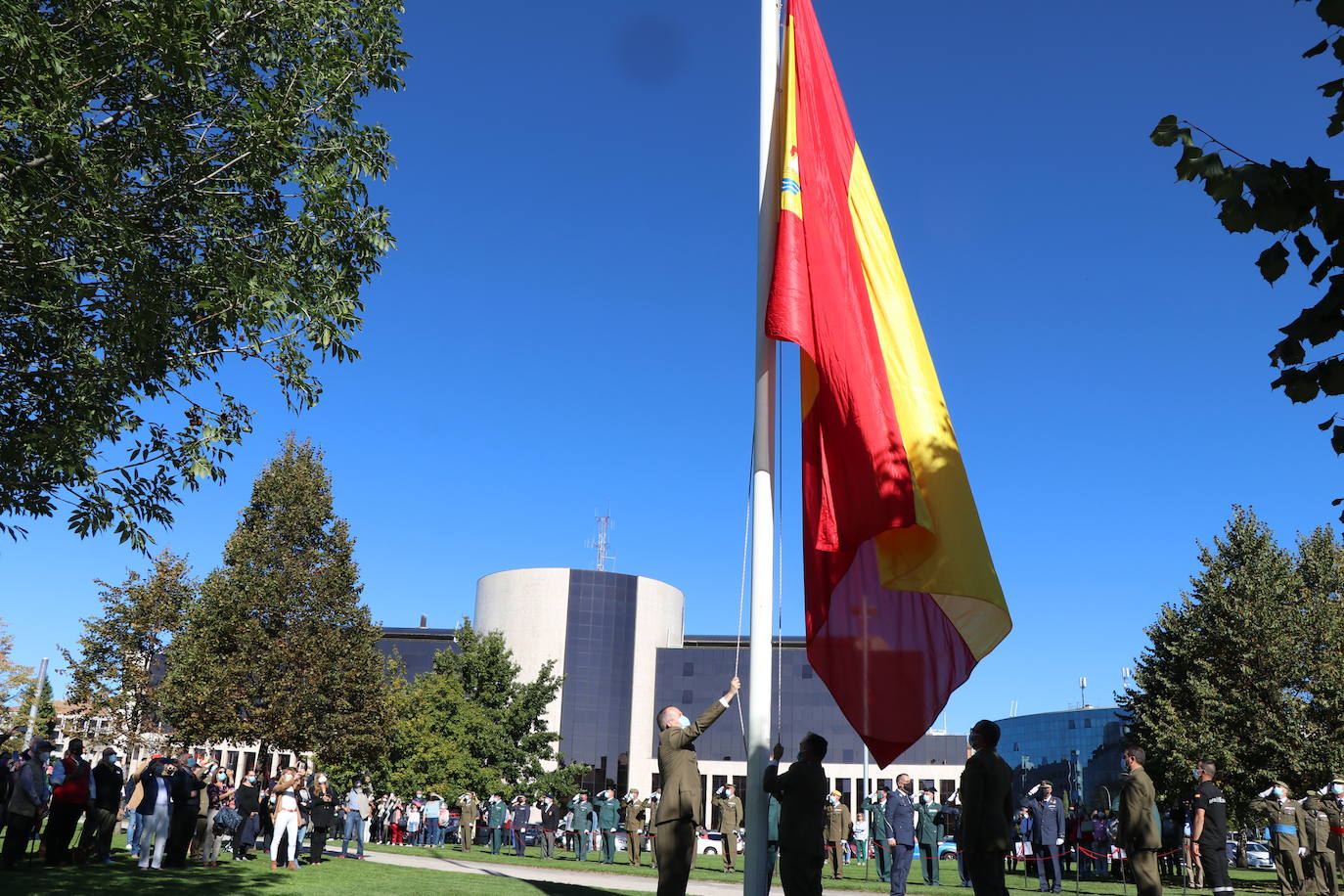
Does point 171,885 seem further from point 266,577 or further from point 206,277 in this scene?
point 266,577

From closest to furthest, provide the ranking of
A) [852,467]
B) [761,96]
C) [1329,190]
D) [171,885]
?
[1329,190]
[852,467]
[761,96]
[171,885]

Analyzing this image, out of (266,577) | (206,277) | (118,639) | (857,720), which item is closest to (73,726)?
(118,639)

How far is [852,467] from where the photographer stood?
834 centimetres

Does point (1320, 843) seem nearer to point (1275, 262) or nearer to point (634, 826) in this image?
point (634, 826)

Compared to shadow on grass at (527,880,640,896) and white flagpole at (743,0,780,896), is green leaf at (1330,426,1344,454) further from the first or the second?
shadow on grass at (527,880,640,896)

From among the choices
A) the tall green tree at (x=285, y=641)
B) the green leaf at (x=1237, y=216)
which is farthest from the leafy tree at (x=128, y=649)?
the green leaf at (x=1237, y=216)

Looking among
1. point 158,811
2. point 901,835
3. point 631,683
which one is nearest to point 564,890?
point 901,835

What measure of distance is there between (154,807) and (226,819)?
231cm

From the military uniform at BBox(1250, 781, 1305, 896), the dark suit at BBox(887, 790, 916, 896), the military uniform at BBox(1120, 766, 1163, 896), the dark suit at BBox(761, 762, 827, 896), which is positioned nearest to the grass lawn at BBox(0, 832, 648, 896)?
the dark suit at BBox(887, 790, 916, 896)

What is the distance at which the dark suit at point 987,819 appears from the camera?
31.1ft

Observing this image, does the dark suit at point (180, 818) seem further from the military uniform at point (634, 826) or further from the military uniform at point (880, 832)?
the military uniform at point (880, 832)

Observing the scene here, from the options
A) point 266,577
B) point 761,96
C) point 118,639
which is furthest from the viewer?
point 118,639

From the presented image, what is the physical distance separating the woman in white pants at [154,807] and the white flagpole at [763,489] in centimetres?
1193

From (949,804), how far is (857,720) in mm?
18441
